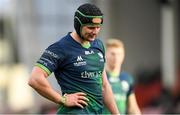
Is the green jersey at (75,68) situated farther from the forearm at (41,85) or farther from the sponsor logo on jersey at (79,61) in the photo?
the forearm at (41,85)

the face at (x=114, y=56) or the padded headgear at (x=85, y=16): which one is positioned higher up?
the padded headgear at (x=85, y=16)

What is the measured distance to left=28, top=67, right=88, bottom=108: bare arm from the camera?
815cm

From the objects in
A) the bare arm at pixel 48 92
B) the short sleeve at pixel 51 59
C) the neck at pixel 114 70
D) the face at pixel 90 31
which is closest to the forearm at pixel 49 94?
the bare arm at pixel 48 92

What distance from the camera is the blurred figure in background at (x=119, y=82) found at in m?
10.7

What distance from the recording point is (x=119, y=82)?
35.9 feet

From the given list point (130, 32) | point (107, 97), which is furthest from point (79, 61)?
point (130, 32)

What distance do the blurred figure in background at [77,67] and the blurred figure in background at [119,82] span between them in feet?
7.43

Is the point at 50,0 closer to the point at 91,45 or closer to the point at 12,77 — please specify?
the point at 12,77

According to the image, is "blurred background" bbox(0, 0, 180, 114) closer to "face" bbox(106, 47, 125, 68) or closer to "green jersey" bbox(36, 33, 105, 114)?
"face" bbox(106, 47, 125, 68)

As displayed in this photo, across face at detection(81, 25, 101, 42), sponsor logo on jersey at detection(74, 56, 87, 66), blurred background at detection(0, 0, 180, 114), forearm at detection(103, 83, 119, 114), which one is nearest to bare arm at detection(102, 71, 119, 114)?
forearm at detection(103, 83, 119, 114)

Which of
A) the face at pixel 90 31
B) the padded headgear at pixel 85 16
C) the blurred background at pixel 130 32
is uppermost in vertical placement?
the padded headgear at pixel 85 16

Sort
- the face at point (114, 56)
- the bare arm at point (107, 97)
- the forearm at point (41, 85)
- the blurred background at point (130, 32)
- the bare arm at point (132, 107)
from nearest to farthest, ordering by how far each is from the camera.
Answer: the forearm at point (41, 85)
the bare arm at point (107, 97)
the bare arm at point (132, 107)
the face at point (114, 56)
the blurred background at point (130, 32)

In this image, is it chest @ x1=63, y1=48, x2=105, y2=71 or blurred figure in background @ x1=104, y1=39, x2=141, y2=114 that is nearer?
chest @ x1=63, y1=48, x2=105, y2=71

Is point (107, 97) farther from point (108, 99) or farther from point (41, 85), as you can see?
point (41, 85)
